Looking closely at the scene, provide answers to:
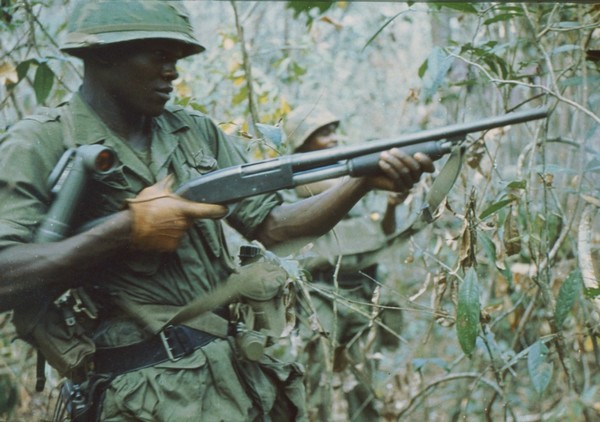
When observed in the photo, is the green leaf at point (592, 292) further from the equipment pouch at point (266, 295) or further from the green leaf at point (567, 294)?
the equipment pouch at point (266, 295)

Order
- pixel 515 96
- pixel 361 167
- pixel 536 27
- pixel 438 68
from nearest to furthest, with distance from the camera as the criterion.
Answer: pixel 361 167 < pixel 438 68 < pixel 536 27 < pixel 515 96

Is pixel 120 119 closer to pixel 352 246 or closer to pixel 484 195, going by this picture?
pixel 484 195

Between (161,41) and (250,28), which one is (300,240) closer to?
(161,41)

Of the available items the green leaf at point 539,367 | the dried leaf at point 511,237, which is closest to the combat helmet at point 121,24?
the dried leaf at point 511,237

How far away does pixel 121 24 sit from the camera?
94.9 inches

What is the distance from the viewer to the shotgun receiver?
232cm

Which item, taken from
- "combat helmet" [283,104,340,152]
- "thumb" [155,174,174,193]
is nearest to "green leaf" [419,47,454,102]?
"thumb" [155,174,174,193]

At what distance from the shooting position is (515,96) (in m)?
5.62

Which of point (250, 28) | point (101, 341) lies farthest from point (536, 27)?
point (250, 28)

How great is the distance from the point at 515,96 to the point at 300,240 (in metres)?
3.53

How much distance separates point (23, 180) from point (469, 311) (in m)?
1.48

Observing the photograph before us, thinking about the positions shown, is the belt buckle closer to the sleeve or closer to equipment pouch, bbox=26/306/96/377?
equipment pouch, bbox=26/306/96/377

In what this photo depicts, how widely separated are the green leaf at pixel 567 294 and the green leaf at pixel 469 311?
42cm

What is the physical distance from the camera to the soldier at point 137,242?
7.23 feet
